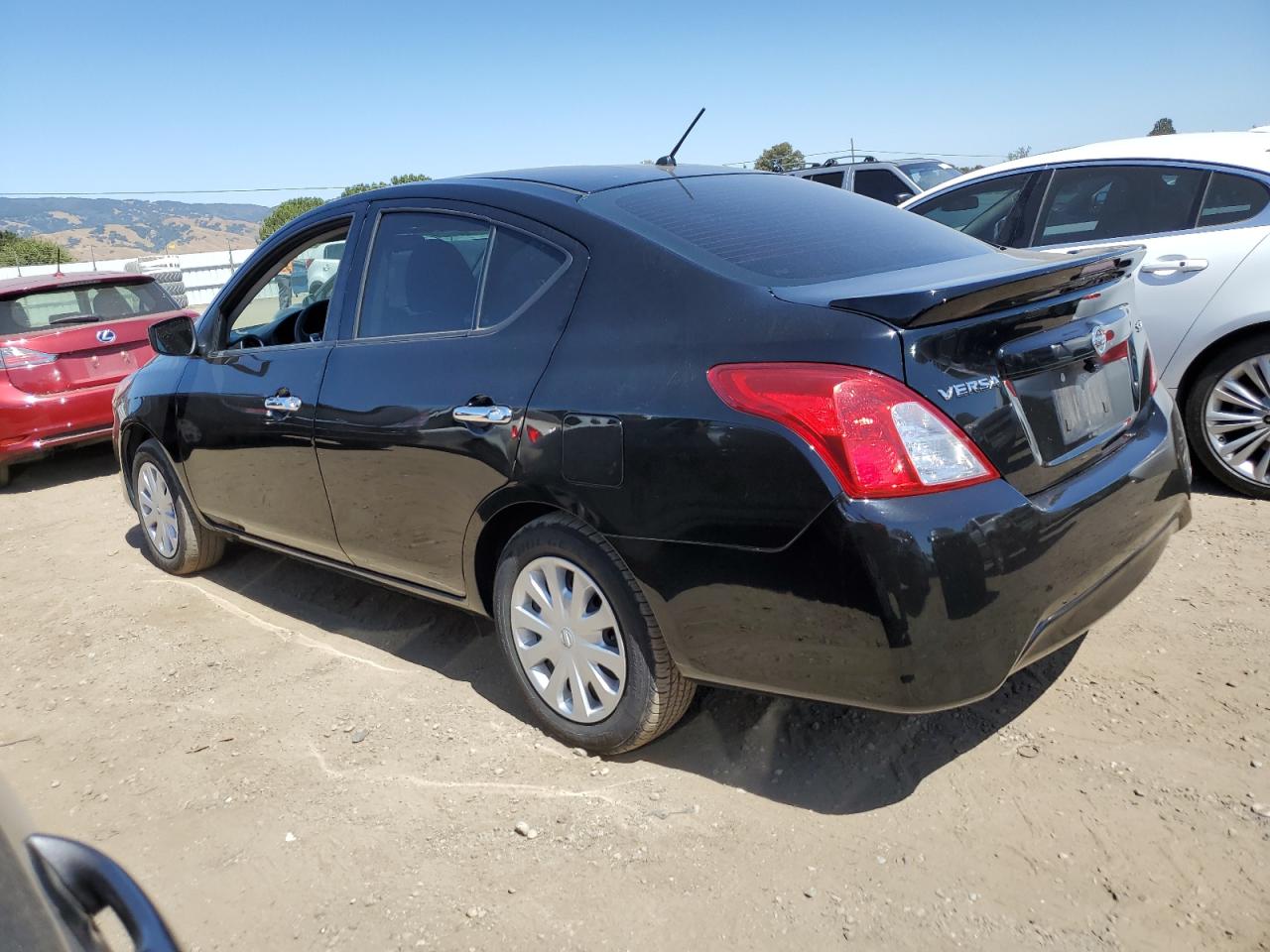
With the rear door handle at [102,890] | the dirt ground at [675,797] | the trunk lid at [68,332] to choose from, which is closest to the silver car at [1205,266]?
the dirt ground at [675,797]

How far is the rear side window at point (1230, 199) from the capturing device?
4.79m

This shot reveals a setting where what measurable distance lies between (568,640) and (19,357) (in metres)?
5.94

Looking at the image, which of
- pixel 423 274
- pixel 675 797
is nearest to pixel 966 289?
pixel 675 797

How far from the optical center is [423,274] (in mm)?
3510

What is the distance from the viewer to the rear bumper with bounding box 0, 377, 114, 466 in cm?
711

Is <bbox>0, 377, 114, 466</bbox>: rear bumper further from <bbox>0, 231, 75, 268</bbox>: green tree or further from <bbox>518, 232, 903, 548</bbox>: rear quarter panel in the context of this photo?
<bbox>0, 231, 75, 268</bbox>: green tree

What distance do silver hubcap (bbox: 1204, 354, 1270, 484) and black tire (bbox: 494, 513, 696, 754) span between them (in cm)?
327

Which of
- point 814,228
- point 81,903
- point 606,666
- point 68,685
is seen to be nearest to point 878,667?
point 606,666

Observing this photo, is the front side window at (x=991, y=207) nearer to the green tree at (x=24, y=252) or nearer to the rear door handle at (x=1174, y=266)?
the rear door handle at (x=1174, y=266)

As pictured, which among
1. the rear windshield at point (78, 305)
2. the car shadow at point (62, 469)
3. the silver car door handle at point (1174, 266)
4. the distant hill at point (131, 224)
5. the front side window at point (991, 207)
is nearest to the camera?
the silver car door handle at point (1174, 266)

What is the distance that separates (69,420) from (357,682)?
467cm

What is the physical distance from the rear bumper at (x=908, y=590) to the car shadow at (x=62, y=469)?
662cm

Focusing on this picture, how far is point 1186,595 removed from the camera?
3838 millimetres

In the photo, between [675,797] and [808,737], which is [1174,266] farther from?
[675,797]
